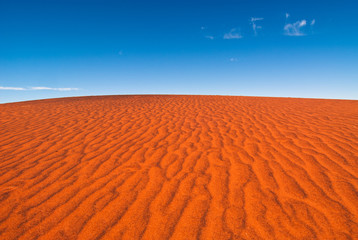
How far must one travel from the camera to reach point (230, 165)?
2945 mm

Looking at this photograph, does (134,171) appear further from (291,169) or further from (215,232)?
(291,169)

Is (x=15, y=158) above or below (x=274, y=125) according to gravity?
below

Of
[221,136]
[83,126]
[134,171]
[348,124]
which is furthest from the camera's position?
[83,126]

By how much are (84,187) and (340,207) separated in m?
3.03

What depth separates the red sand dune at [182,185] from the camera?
5.87 feet

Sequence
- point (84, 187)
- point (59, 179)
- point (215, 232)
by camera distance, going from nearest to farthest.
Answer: point (215, 232)
point (84, 187)
point (59, 179)

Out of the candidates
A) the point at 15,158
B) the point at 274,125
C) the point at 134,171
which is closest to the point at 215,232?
the point at 134,171

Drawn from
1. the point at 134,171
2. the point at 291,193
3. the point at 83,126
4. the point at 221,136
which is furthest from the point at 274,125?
the point at 83,126

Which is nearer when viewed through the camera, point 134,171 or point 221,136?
point 134,171

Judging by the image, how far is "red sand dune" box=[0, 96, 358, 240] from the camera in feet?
5.87

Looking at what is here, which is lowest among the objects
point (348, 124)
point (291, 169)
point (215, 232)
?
point (215, 232)

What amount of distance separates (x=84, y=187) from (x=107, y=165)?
2.03ft

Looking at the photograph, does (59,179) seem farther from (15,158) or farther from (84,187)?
(15,158)

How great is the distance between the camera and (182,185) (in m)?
2.45
